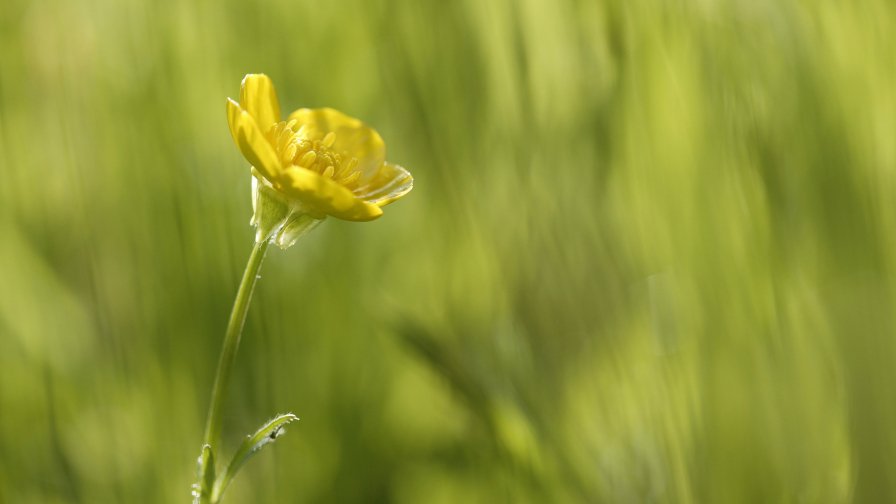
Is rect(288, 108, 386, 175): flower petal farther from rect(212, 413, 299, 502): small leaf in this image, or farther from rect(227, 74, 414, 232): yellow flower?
rect(212, 413, 299, 502): small leaf

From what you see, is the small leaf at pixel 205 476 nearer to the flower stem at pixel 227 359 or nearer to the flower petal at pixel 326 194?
the flower stem at pixel 227 359

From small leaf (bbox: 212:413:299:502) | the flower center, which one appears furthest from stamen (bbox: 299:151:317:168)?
small leaf (bbox: 212:413:299:502)

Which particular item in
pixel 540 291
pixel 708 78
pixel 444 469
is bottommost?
pixel 444 469

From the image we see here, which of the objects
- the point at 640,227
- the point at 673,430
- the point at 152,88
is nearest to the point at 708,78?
the point at 640,227

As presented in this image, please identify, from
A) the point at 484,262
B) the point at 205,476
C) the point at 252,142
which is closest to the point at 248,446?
the point at 205,476

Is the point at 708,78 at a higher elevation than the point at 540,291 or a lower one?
higher

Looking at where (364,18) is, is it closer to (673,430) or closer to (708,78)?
(708,78)
